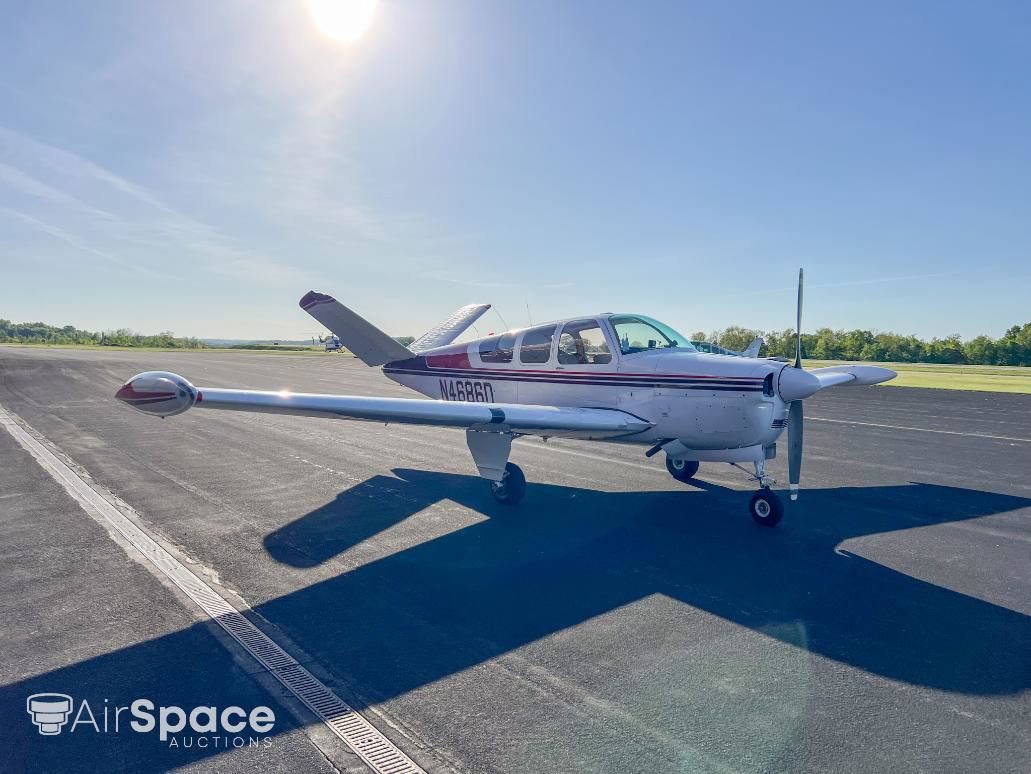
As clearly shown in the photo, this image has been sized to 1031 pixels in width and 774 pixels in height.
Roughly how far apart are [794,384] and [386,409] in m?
5.16

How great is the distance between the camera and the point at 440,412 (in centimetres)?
730

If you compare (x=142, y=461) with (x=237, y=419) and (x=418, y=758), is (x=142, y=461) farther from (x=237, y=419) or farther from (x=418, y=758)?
(x=418, y=758)

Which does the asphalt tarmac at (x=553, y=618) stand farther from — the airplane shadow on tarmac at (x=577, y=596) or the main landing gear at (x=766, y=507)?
the main landing gear at (x=766, y=507)

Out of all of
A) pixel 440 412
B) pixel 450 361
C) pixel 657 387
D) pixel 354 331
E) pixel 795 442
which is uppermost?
pixel 354 331

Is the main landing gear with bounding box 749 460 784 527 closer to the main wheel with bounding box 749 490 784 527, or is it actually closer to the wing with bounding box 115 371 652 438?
the main wheel with bounding box 749 490 784 527

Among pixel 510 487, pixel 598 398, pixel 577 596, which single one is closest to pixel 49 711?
pixel 577 596

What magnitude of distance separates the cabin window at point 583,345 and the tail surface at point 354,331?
4141 millimetres

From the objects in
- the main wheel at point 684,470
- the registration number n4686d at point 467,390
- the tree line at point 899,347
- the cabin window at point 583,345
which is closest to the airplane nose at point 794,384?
the cabin window at point 583,345

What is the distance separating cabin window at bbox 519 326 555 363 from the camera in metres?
9.92

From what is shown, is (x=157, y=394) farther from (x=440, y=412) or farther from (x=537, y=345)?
(x=537, y=345)

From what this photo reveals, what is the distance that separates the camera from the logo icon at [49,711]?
3598 mm

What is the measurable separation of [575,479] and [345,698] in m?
7.18

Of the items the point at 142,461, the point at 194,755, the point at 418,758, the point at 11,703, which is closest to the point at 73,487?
the point at 142,461

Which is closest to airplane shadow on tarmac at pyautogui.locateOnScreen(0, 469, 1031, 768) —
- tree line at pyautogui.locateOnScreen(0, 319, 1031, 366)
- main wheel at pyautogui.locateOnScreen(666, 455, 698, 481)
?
main wheel at pyautogui.locateOnScreen(666, 455, 698, 481)
